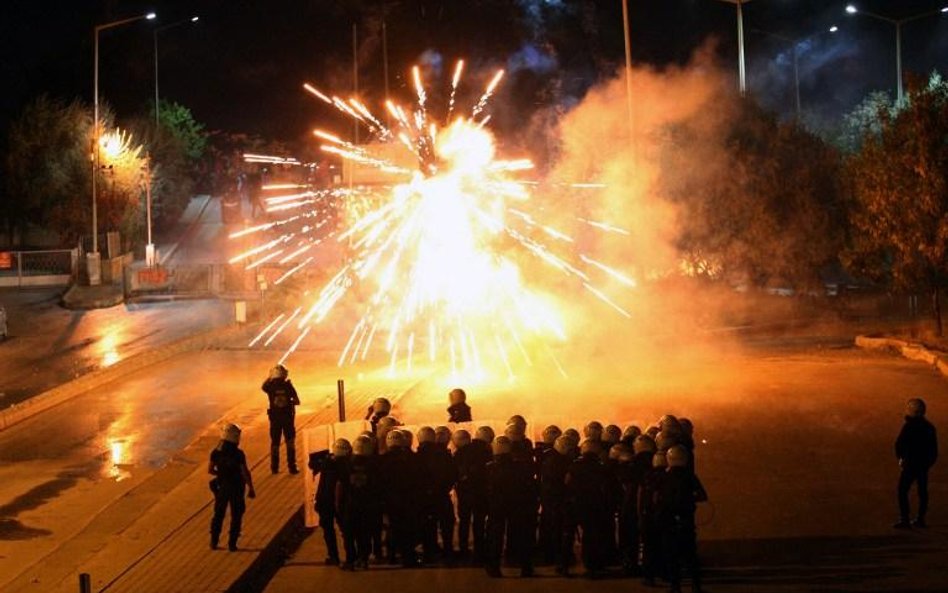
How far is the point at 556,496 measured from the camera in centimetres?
1039

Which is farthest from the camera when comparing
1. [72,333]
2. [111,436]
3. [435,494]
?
[72,333]

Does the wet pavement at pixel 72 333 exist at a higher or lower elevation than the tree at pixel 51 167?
lower

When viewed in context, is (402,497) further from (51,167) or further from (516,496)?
(51,167)

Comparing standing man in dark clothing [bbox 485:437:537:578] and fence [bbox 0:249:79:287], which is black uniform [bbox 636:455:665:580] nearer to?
standing man in dark clothing [bbox 485:437:537:578]

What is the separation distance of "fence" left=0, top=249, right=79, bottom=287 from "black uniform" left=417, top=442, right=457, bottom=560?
110 ft

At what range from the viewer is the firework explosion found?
27.5 m

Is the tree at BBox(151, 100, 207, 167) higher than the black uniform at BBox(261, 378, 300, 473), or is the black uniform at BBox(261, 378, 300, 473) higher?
the tree at BBox(151, 100, 207, 167)

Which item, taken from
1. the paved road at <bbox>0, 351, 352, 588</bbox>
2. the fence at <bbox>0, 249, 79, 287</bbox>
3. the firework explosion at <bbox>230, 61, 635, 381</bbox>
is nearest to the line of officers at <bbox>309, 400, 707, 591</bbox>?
the paved road at <bbox>0, 351, 352, 588</bbox>

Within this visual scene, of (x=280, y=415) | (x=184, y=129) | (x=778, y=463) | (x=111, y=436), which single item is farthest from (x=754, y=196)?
(x=184, y=129)

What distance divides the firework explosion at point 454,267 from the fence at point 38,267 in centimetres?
1253

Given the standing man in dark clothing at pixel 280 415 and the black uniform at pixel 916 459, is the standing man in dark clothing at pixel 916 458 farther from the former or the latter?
Result: the standing man in dark clothing at pixel 280 415

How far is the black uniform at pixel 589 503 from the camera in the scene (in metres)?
10.3

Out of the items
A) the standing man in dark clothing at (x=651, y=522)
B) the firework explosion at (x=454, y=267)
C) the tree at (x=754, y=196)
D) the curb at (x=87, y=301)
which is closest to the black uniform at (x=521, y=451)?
the standing man in dark clothing at (x=651, y=522)

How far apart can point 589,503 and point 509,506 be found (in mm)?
671
